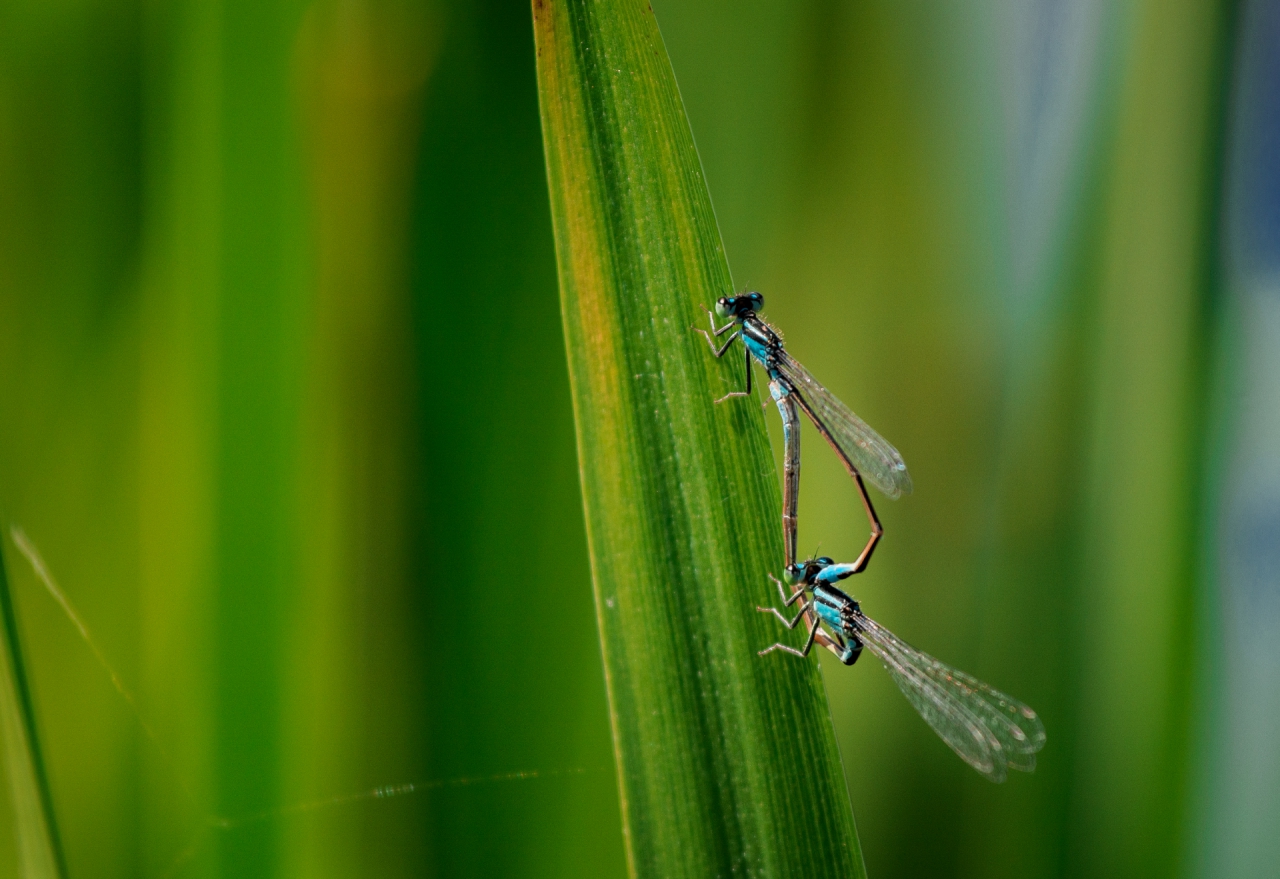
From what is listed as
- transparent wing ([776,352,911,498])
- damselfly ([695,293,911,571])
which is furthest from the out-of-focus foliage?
transparent wing ([776,352,911,498])

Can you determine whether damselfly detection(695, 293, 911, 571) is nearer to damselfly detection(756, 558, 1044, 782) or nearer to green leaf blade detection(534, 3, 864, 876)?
damselfly detection(756, 558, 1044, 782)

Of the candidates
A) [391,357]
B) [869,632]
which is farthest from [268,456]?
[869,632]

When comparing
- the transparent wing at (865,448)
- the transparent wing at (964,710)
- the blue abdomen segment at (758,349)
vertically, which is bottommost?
the transparent wing at (964,710)

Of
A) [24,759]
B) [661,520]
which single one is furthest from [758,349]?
[24,759]

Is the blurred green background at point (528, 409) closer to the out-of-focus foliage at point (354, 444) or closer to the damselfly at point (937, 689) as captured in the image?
the out-of-focus foliage at point (354, 444)

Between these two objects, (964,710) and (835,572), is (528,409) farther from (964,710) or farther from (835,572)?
(964,710)

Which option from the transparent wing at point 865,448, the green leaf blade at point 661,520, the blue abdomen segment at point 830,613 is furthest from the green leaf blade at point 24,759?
the transparent wing at point 865,448
